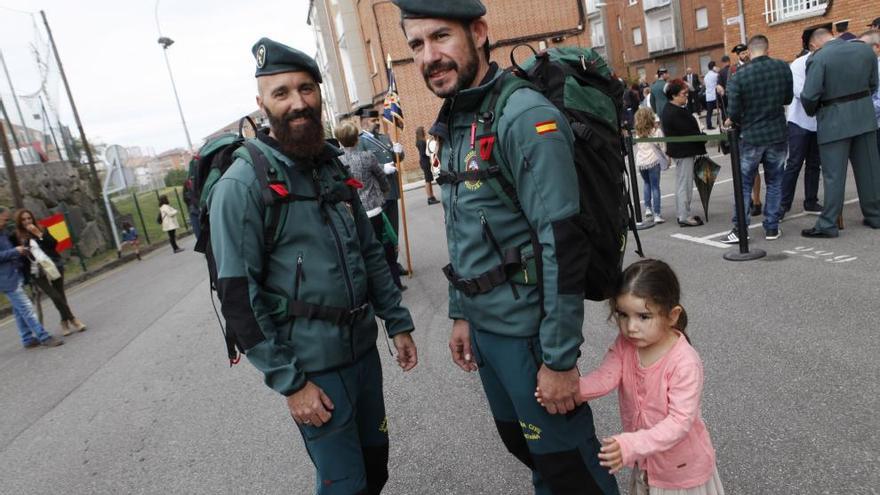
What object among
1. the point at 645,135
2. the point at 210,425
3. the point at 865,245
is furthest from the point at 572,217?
the point at 645,135

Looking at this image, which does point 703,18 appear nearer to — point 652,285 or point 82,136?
point 82,136

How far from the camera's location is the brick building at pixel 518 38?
24.2 m

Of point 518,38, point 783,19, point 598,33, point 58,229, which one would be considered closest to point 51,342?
point 58,229

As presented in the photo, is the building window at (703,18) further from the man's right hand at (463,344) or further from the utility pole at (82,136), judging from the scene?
the man's right hand at (463,344)

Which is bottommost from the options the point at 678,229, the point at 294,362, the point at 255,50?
the point at 678,229

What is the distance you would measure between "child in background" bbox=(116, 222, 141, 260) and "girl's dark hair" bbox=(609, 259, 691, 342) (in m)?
17.3

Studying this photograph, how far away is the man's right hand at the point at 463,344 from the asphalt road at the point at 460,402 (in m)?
0.98

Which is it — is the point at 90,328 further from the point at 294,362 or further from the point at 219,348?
the point at 294,362

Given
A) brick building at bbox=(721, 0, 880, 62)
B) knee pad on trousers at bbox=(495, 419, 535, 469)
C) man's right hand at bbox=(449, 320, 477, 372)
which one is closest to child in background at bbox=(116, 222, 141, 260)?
man's right hand at bbox=(449, 320, 477, 372)

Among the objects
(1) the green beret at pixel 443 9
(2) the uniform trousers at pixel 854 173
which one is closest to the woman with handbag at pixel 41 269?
(1) the green beret at pixel 443 9

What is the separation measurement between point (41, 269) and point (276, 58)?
767 cm

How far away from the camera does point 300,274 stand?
206cm

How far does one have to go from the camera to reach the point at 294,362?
199 cm

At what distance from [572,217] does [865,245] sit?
5.29m
